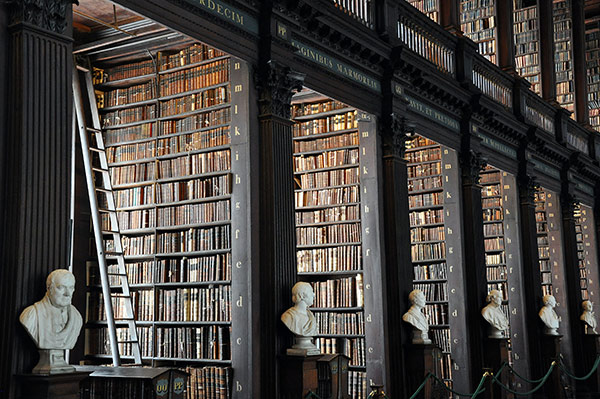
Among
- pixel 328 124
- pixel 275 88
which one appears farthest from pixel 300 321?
pixel 328 124

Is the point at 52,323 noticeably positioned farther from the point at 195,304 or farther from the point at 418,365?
the point at 418,365

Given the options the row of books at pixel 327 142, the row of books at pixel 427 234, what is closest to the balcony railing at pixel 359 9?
the row of books at pixel 327 142

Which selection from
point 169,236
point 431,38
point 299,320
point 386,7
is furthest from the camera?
point 431,38

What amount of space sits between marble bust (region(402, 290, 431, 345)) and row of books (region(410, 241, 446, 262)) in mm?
1849

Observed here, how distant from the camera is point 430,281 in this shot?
9.18m

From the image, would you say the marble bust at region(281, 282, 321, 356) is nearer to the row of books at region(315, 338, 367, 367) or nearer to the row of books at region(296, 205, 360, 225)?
the row of books at region(315, 338, 367, 367)

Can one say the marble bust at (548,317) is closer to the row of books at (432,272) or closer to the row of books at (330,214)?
the row of books at (432,272)

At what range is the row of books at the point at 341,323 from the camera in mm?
7688

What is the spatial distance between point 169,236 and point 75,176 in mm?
1269

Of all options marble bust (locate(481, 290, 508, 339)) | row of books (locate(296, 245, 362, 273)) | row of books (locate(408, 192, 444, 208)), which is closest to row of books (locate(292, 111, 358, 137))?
row of books (locate(296, 245, 362, 273))

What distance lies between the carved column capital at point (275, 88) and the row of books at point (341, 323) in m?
2.62

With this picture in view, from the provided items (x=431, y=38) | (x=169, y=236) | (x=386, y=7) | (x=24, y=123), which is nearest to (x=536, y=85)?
(x=431, y=38)

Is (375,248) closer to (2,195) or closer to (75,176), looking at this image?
(75,176)

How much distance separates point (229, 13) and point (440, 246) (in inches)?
184
